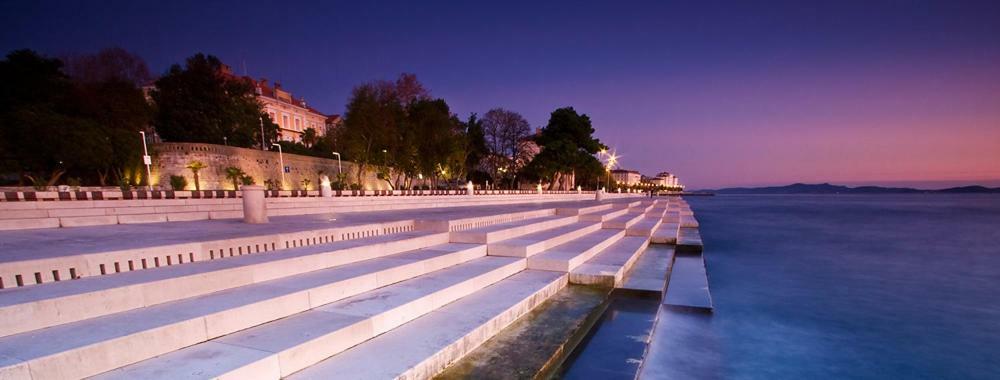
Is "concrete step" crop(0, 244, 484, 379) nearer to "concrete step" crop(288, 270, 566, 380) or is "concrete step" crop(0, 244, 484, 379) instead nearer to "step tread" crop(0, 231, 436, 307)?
"step tread" crop(0, 231, 436, 307)

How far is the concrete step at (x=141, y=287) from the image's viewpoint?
7.98 feet

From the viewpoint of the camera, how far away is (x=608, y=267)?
6504 millimetres

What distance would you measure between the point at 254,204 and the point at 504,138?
1583 inches

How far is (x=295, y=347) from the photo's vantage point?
2.62 metres

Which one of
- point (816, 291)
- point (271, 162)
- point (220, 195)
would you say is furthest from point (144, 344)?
point (271, 162)

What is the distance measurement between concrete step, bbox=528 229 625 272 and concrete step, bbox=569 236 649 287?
0.39ft

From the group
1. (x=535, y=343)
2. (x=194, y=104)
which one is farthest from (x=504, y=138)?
(x=535, y=343)

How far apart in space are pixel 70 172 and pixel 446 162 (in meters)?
29.5

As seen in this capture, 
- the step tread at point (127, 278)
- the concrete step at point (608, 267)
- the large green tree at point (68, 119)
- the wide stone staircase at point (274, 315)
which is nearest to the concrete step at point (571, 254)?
the concrete step at point (608, 267)

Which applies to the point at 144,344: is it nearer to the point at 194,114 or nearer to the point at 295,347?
the point at 295,347

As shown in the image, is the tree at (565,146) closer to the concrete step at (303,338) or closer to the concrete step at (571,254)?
the concrete step at (571,254)

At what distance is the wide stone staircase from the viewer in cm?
229

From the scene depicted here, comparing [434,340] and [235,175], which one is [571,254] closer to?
[434,340]

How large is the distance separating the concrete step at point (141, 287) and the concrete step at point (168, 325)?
0.08 m
